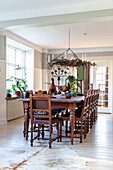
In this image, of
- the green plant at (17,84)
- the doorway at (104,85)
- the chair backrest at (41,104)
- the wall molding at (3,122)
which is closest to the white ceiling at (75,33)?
the doorway at (104,85)

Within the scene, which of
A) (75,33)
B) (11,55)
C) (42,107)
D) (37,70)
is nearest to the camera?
(42,107)

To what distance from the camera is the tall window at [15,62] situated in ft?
23.1

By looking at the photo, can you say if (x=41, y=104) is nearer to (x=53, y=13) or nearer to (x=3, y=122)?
(x=53, y=13)

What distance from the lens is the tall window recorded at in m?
7.04

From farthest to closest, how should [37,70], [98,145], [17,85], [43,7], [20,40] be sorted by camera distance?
[37,70], [17,85], [20,40], [43,7], [98,145]

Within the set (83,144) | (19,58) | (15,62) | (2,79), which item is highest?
(19,58)

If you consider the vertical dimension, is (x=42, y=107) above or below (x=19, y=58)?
below

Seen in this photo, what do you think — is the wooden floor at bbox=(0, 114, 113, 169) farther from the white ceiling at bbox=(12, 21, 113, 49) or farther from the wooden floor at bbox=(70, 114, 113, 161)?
the white ceiling at bbox=(12, 21, 113, 49)

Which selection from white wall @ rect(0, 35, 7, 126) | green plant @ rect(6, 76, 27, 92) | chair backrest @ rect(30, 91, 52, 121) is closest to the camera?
chair backrest @ rect(30, 91, 52, 121)

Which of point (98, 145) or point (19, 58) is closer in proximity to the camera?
point (98, 145)

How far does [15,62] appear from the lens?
24.3 ft

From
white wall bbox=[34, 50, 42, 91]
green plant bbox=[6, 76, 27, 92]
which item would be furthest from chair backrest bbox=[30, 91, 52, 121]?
white wall bbox=[34, 50, 42, 91]

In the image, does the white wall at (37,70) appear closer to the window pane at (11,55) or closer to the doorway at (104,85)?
the window pane at (11,55)

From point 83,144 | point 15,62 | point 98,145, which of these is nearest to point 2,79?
point 15,62
